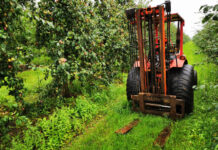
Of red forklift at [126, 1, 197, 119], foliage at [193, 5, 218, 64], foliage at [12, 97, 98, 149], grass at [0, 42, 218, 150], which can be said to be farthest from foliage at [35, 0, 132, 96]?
foliage at [193, 5, 218, 64]

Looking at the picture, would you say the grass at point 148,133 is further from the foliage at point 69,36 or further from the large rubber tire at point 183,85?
the foliage at point 69,36

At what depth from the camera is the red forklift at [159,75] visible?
361 centimetres

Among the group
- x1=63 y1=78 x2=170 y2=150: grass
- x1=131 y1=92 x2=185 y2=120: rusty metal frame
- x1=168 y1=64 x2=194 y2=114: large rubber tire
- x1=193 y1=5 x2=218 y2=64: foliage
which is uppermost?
x1=193 y1=5 x2=218 y2=64: foliage

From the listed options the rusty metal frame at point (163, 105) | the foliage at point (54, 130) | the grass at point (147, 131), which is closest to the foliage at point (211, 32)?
the grass at point (147, 131)

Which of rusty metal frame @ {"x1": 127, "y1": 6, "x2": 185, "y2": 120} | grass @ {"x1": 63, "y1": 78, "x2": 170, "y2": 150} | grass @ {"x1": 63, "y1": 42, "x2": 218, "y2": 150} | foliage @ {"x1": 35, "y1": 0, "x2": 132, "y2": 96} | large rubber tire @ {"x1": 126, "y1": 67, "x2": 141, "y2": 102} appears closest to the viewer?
grass @ {"x1": 63, "y1": 42, "x2": 218, "y2": 150}

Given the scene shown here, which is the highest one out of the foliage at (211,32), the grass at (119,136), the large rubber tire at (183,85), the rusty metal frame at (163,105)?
the foliage at (211,32)

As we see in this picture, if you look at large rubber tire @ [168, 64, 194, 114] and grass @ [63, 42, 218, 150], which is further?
large rubber tire @ [168, 64, 194, 114]

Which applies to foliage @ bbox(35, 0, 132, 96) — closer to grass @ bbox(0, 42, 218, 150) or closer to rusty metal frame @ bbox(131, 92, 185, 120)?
grass @ bbox(0, 42, 218, 150)

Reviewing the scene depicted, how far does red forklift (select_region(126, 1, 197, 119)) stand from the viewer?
361 centimetres

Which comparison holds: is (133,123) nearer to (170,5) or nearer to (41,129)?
(41,129)

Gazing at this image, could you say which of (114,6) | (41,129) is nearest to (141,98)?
(41,129)

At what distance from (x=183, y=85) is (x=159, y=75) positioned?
0.60 m

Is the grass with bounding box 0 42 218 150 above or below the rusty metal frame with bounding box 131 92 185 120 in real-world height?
below

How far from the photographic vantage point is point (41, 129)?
3432 mm
